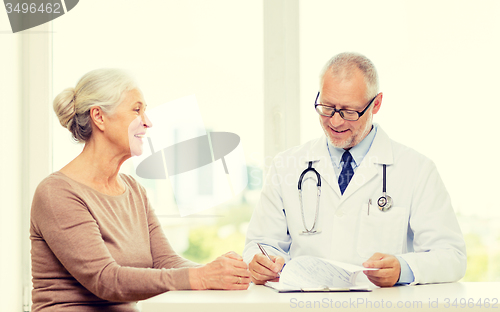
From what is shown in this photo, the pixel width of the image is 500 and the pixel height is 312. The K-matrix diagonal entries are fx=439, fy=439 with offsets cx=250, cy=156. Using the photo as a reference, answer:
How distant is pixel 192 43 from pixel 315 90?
0.72 m

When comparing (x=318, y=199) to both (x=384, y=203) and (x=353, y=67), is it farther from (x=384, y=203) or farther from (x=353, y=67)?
(x=353, y=67)

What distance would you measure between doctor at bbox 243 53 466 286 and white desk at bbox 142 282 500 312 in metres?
0.36

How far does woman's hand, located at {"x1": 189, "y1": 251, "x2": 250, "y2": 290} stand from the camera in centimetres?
124

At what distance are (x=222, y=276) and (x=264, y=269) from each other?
17 centimetres

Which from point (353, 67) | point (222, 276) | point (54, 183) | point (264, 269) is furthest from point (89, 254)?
point (353, 67)

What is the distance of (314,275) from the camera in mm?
1247

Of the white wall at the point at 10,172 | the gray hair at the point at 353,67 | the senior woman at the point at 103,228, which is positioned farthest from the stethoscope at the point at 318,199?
the white wall at the point at 10,172

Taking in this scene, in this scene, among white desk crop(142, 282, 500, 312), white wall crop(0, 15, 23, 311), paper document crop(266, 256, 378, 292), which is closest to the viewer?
white desk crop(142, 282, 500, 312)

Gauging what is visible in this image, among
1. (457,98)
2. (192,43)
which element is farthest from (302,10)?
(457,98)

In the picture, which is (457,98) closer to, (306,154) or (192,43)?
(306,154)

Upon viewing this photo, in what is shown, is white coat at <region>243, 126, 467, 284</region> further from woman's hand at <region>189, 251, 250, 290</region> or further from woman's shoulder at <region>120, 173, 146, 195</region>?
woman's shoulder at <region>120, 173, 146, 195</region>

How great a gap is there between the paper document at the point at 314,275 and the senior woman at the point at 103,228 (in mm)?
126

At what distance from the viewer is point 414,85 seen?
7.44 feet

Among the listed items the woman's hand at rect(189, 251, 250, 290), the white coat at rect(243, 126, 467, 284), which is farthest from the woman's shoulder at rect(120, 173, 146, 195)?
the woman's hand at rect(189, 251, 250, 290)
